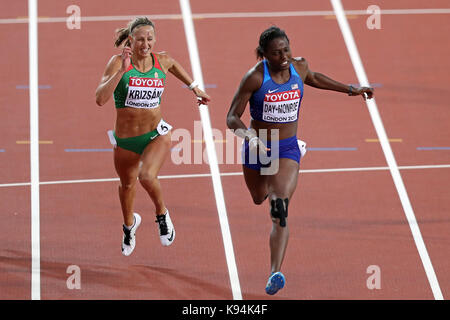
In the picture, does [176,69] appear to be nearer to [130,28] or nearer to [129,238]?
[130,28]

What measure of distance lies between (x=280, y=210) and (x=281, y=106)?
844 millimetres

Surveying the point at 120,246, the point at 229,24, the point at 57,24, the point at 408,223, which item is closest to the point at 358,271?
the point at 408,223

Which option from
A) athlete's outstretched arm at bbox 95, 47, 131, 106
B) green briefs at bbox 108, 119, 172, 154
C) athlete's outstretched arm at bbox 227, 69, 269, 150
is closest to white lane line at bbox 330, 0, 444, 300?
athlete's outstretched arm at bbox 227, 69, 269, 150

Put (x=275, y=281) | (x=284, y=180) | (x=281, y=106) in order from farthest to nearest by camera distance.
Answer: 1. (x=281, y=106)
2. (x=284, y=180)
3. (x=275, y=281)

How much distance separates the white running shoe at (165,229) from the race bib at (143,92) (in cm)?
106

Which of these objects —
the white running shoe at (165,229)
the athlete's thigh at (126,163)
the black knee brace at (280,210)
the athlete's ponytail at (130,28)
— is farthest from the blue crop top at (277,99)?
the white running shoe at (165,229)

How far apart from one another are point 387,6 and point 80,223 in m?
5.92

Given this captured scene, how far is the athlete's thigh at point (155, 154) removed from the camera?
7.81 metres

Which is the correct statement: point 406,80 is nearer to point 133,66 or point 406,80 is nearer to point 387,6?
point 387,6

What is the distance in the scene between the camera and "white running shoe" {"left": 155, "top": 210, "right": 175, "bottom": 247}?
836 centimetres

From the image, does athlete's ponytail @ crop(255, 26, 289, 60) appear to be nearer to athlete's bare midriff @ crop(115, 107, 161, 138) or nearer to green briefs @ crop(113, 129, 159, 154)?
athlete's bare midriff @ crop(115, 107, 161, 138)

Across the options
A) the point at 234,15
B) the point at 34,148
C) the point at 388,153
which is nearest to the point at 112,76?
the point at 34,148

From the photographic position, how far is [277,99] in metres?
7.42

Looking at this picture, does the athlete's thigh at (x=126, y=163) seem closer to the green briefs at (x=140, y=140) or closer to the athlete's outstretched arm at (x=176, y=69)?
the green briefs at (x=140, y=140)
